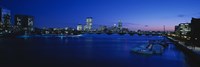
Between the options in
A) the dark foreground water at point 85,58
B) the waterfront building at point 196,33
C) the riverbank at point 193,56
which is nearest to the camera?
the riverbank at point 193,56

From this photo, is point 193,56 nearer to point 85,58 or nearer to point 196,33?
point 85,58

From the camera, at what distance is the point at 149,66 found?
1554 inches

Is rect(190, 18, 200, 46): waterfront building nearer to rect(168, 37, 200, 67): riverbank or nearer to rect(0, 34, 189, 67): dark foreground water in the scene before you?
rect(0, 34, 189, 67): dark foreground water

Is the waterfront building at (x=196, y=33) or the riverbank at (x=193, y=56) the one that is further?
the waterfront building at (x=196, y=33)

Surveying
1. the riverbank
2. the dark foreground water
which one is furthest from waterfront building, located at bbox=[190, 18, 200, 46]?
the riverbank

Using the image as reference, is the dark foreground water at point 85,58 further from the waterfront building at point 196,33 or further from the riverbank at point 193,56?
the waterfront building at point 196,33

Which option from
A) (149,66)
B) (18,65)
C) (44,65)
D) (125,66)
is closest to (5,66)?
(18,65)

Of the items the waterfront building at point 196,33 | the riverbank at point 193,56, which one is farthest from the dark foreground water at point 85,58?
the waterfront building at point 196,33

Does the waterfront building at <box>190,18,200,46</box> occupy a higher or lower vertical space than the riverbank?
higher

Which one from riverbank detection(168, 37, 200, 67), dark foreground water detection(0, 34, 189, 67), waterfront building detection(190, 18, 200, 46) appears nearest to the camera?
riverbank detection(168, 37, 200, 67)

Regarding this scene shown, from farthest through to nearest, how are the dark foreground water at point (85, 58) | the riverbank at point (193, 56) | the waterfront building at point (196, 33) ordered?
the waterfront building at point (196, 33) < the dark foreground water at point (85, 58) < the riverbank at point (193, 56)

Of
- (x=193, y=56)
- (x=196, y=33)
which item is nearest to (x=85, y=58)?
(x=193, y=56)

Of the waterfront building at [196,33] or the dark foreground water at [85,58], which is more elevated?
the waterfront building at [196,33]

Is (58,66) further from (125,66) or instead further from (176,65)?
(176,65)
